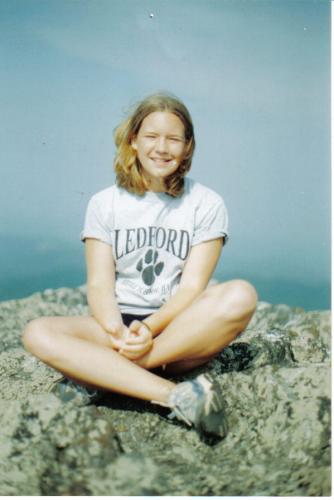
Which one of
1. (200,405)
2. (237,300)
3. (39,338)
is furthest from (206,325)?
(39,338)

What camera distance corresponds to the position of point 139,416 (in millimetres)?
1599

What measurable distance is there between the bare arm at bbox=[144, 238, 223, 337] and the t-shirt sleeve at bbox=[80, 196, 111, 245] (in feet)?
0.87

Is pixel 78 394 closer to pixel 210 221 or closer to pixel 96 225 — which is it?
pixel 96 225

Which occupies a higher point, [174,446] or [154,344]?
[154,344]

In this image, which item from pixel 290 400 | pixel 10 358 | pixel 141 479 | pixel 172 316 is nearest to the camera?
pixel 141 479

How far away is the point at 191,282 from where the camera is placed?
1.76m

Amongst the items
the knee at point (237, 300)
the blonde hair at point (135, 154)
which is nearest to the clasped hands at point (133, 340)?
the knee at point (237, 300)

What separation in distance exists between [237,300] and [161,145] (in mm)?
525

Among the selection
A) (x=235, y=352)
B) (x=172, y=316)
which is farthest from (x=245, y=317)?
(x=235, y=352)

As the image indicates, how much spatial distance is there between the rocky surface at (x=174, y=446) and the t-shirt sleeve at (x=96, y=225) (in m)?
0.48

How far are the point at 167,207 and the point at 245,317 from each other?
44 cm

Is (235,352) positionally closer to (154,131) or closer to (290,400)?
(290,400)

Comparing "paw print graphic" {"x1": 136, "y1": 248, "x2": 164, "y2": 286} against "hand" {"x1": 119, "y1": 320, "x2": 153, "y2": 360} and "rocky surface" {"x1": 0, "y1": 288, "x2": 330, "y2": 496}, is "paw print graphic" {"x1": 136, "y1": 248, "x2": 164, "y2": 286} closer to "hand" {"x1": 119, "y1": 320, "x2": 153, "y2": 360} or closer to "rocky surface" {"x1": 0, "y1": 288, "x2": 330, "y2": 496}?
"hand" {"x1": 119, "y1": 320, "x2": 153, "y2": 360}

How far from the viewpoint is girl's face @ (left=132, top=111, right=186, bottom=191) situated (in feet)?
5.77
